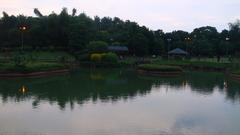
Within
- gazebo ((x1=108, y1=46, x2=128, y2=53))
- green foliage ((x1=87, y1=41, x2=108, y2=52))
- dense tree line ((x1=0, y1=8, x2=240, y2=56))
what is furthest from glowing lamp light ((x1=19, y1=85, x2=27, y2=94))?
gazebo ((x1=108, y1=46, x2=128, y2=53))

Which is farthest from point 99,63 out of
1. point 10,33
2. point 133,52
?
point 10,33

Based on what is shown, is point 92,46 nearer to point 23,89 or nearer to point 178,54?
point 178,54

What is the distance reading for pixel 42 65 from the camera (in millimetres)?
39781

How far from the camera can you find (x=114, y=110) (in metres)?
20.2

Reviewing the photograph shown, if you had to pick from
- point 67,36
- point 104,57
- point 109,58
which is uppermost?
point 67,36

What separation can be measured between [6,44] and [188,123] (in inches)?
2225

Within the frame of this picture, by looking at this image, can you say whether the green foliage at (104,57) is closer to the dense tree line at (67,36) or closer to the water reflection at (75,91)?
the dense tree line at (67,36)

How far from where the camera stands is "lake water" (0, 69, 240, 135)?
15.9m

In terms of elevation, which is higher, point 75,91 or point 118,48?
point 118,48

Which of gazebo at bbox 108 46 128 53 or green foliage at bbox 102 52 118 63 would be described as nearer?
green foliage at bbox 102 52 118 63

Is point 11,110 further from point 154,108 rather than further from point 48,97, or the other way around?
point 154,108

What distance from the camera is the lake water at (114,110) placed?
52.0ft

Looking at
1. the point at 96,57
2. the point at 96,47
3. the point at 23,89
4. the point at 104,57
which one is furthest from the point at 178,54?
the point at 23,89

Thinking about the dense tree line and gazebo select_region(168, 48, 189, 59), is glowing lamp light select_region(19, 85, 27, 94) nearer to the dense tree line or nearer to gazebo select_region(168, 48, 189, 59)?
the dense tree line
